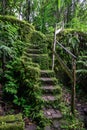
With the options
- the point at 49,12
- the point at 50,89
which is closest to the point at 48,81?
the point at 50,89

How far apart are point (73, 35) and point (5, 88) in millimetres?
4080

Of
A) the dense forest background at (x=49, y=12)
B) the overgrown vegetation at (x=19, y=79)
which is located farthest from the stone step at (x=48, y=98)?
the dense forest background at (x=49, y=12)

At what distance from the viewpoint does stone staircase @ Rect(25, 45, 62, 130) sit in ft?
13.0

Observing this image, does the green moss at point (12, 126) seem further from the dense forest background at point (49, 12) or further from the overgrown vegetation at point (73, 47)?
the dense forest background at point (49, 12)

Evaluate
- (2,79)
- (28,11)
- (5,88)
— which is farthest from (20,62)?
(28,11)

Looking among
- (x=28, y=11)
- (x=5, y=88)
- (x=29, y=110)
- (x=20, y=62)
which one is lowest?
(x=29, y=110)

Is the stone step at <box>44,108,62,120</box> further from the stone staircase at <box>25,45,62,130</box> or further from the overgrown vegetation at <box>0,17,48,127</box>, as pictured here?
the overgrown vegetation at <box>0,17,48,127</box>

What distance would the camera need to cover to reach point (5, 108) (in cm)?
412

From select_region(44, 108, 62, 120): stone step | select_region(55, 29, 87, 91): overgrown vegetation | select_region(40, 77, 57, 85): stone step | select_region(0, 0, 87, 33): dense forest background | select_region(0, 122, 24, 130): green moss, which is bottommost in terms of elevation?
select_region(44, 108, 62, 120): stone step

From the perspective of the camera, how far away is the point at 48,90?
187 inches

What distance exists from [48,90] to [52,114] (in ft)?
2.63

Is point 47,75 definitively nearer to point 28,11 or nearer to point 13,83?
point 13,83

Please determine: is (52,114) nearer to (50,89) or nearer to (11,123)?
(50,89)

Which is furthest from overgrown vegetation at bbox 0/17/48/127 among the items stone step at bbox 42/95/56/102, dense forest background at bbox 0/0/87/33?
dense forest background at bbox 0/0/87/33
